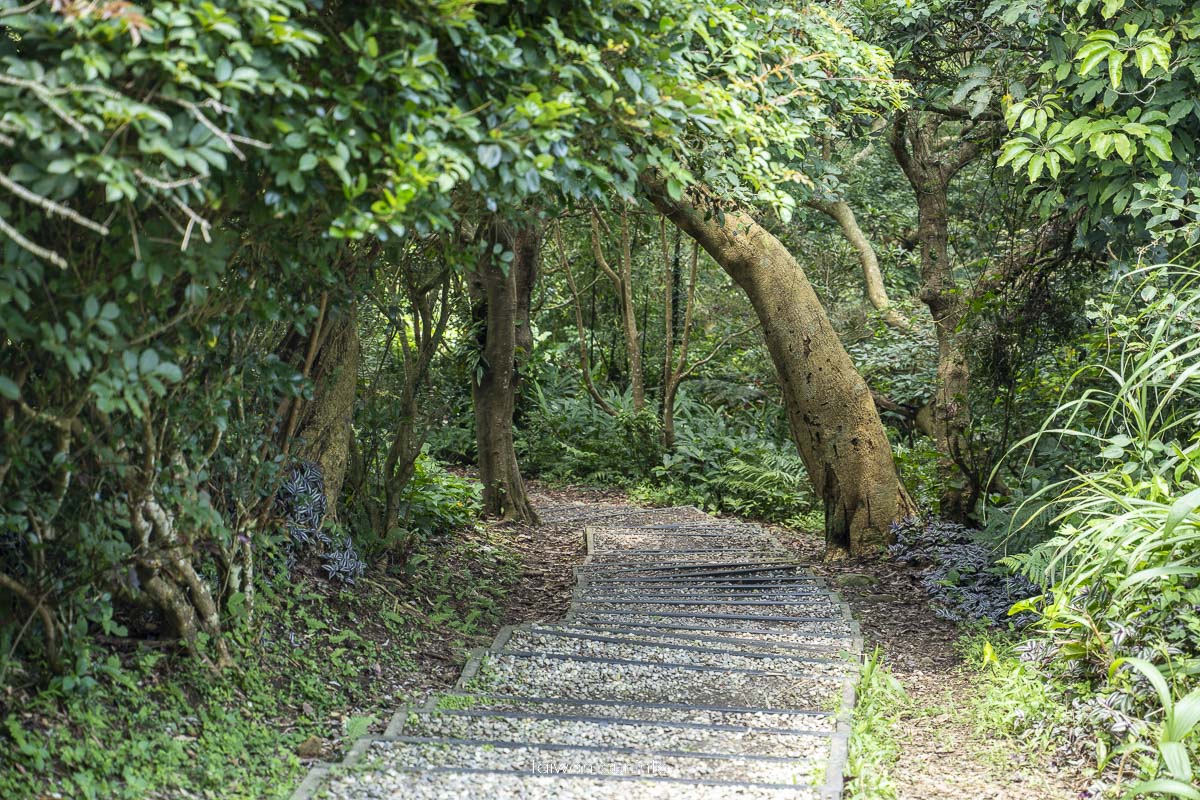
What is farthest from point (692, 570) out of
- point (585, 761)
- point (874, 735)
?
point (585, 761)

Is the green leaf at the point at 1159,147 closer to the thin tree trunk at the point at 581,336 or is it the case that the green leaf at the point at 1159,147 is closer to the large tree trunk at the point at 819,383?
the large tree trunk at the point at 819,383

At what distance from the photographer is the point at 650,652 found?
181 inches

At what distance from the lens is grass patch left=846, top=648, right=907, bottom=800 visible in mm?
3168

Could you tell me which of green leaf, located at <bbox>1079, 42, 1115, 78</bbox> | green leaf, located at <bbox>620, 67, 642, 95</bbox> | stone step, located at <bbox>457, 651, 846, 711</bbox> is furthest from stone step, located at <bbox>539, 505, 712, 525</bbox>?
green leaf, located at <bbox>620, 67, 642, 95</bbox>

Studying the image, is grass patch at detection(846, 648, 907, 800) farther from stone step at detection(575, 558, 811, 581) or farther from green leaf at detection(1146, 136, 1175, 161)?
green leaf at detection(1146, 136, 1175, 161)

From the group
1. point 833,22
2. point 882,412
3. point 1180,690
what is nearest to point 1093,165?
point 833,22

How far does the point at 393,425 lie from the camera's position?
5348 millimetres

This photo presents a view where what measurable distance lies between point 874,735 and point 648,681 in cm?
97

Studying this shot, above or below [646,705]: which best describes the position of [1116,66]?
above

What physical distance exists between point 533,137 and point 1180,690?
2597 millimetres

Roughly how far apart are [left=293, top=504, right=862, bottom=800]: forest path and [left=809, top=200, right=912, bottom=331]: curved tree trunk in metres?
3.86

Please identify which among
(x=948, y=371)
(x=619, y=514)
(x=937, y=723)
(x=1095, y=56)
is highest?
(x=1095, y=56)

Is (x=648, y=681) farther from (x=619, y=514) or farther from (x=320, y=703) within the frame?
(x=619, y=514)

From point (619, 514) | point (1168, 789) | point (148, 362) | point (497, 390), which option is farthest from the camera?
point (619, 514)
